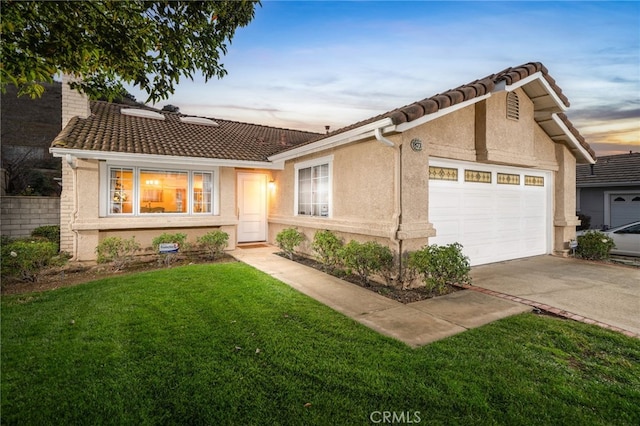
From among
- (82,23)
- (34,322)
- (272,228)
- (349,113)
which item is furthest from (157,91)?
(349,113)

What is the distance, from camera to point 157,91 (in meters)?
4.16

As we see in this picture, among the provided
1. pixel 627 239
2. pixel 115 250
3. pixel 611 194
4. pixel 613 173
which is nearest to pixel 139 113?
pixel 115 250

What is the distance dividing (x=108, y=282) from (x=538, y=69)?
11.8 m

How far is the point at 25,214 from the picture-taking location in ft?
39.1

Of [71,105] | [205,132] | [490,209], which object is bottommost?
[490,209]

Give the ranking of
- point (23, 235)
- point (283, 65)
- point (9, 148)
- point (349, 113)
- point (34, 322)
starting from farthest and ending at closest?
point (9, 148)
point (349, 113)
point (23, 235)
point (283, 65)
point (34, 322)

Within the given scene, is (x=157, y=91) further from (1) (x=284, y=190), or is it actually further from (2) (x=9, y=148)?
(2) (x=9, y=148)

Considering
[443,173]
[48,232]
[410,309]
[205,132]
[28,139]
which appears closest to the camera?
[410,309]

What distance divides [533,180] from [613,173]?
1080 centimetres

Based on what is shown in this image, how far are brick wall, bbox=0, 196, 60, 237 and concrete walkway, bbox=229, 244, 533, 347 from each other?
11.2 m

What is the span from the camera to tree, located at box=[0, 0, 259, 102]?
313 centimetres

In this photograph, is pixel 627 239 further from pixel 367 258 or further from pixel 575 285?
pixel 367 258

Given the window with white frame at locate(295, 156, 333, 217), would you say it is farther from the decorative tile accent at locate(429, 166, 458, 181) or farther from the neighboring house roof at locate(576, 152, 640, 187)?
the neighboring house roof at locate(576, 152, 640, 187)

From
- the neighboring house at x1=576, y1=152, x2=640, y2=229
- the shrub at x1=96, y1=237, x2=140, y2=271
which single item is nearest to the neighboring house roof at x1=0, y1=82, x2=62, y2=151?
the shrub at x1=96, y1=237, x2=140, y2=271
